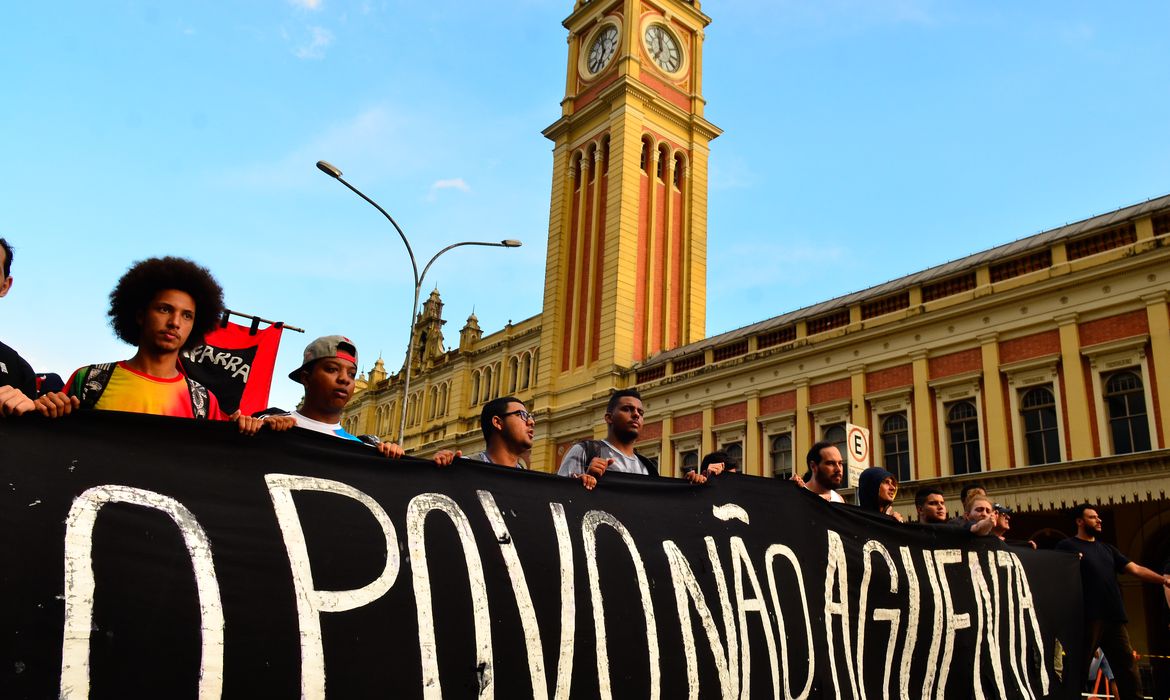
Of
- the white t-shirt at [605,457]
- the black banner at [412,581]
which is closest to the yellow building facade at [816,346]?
the black banner at [412,581]

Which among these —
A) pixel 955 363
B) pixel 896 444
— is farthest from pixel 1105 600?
pixel 896 444

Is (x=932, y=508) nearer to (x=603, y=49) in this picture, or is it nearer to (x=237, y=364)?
(x=237, y=364)

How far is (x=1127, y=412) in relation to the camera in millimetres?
15867

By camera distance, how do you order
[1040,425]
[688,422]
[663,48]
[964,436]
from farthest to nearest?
[663,48]
[688,422]
[964,436]
[1040,425]

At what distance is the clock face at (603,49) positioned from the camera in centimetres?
3594

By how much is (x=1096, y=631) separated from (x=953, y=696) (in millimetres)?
2435

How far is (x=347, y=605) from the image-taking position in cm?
324

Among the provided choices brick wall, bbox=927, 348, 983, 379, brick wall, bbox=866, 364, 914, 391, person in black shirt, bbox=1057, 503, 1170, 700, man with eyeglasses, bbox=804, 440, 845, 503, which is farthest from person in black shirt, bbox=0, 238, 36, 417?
brick wall, bbox=866, 364, 914, 391

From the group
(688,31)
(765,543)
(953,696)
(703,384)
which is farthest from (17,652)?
(688,31)

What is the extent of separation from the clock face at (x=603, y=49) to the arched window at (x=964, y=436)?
2308 centimetres

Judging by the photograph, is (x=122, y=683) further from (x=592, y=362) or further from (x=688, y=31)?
(x=688, y=31)

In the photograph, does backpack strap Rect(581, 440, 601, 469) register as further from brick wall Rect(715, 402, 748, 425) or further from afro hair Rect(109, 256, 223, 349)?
brick wall Rect(715, 402, 748, 425)

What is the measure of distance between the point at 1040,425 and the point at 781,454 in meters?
7.10

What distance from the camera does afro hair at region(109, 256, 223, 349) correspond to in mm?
3906
